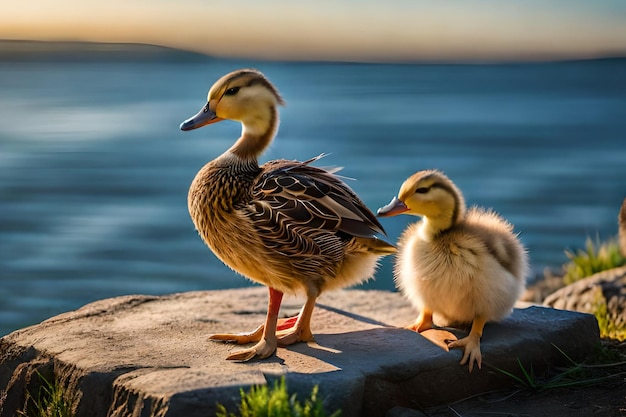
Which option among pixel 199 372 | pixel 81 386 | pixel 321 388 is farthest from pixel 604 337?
pixel 81 386

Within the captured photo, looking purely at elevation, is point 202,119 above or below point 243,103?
below

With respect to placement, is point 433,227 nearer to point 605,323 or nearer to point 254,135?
point 254,135

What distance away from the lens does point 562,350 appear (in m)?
5.57

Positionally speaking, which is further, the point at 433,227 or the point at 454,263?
the point at 433,227

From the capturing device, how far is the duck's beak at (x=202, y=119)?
5.34 meters

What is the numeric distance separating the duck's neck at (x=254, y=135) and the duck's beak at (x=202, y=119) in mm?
172

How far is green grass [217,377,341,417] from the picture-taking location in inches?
163

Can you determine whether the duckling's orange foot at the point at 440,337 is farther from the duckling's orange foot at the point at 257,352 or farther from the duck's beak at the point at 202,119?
the duck's beak at the point at 202,119

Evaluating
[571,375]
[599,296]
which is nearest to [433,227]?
[571,375]

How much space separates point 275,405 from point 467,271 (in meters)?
1.63

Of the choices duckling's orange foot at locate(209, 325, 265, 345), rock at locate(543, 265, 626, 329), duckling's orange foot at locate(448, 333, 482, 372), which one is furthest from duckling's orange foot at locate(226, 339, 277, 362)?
rock at locate(543, 265, 626, 329)

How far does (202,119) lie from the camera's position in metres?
5.34

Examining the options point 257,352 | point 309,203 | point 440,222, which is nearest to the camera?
point 257,352

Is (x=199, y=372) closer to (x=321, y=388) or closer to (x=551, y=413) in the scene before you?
(x=321, y=388)
